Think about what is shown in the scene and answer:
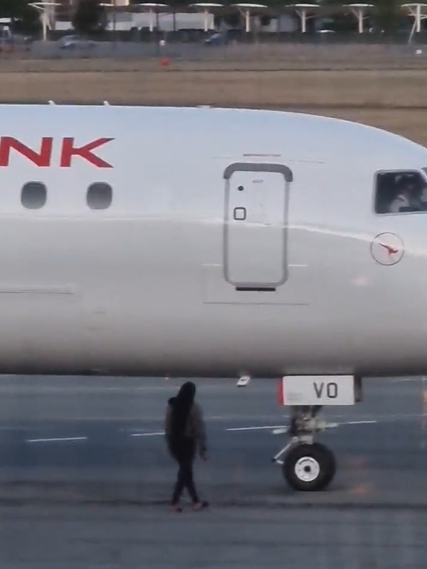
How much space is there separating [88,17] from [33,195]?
5037 centimetres

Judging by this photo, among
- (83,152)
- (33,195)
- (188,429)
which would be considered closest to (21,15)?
(83,152)

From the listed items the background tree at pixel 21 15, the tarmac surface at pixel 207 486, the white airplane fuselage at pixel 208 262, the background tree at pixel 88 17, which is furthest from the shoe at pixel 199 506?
the background tree at pixel 21 15

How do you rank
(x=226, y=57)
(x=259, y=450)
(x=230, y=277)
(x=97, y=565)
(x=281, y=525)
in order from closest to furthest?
(x=97, y=565) → (x=281, y=525) → (x=230, y=277) → (x=259, y=450) → (x=226, y=57)

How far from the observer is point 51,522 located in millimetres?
11953

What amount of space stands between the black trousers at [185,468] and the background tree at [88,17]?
4950 centimetres

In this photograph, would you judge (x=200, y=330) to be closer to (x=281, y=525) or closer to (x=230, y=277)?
(x=230, y=277)

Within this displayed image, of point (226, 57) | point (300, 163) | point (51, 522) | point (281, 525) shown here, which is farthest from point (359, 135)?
point (226, 57)

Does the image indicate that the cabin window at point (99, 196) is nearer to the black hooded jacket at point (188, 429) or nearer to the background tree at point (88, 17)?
the black hooded jacket at point (188, 429)

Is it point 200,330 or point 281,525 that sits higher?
point 200,330

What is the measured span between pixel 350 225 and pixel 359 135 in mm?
1100

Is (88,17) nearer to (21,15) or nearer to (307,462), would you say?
(21,15)

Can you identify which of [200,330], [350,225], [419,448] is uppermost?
[350,225]

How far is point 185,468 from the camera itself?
1255 cm

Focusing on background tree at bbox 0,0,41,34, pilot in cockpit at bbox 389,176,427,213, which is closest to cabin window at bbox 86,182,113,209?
pilot in cockpit at bbox 389,176,427,213
